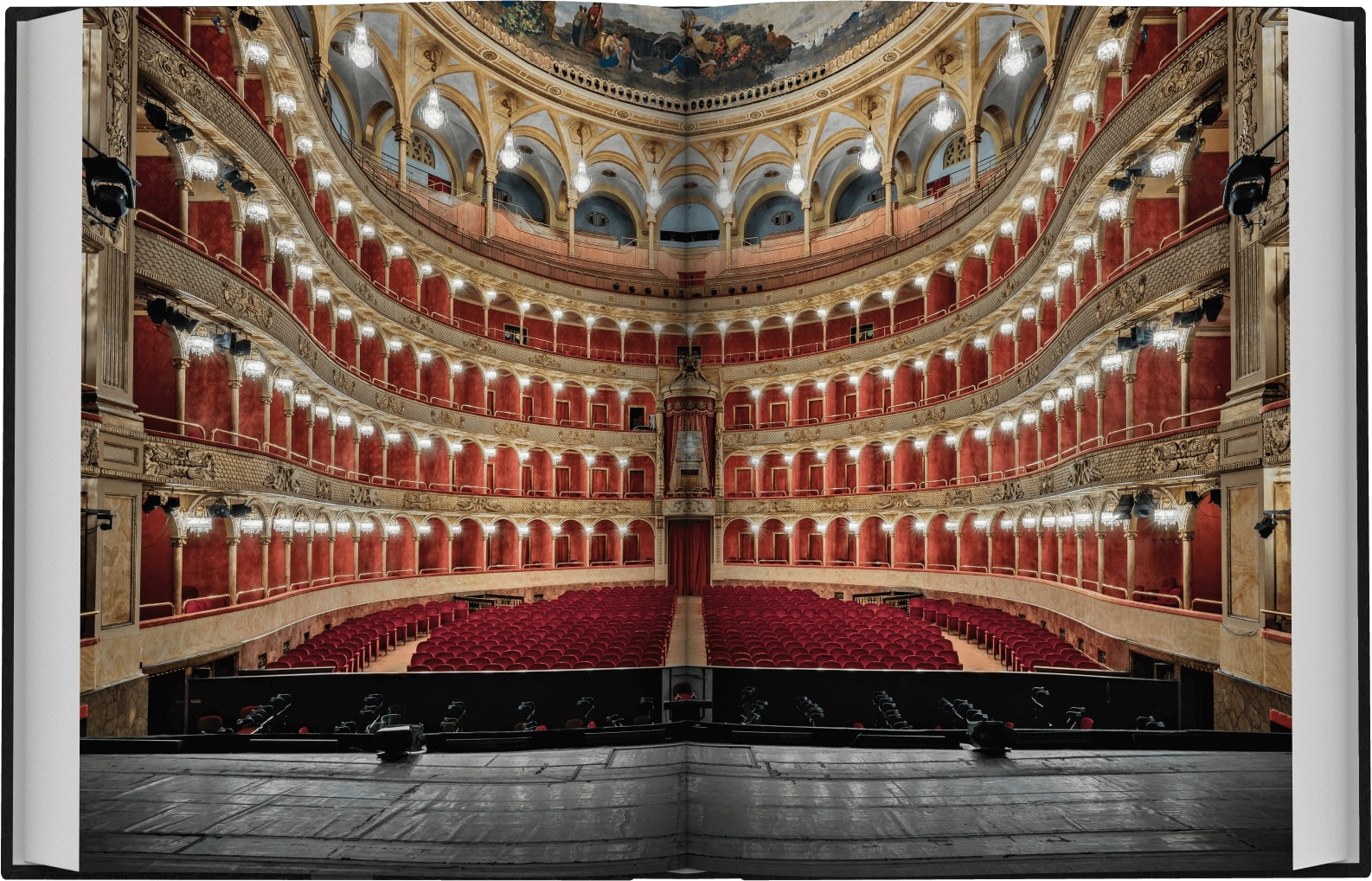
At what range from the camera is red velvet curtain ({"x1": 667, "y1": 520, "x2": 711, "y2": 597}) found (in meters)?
4.26

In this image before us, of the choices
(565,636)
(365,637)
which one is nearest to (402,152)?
(365,637)

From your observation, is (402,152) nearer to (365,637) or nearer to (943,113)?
(365,637)

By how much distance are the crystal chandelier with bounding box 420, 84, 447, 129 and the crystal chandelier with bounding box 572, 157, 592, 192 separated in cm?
112

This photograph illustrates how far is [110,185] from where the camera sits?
3.49 meters

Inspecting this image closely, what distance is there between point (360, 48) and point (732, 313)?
354cm

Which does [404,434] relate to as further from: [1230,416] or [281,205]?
[1230,416]

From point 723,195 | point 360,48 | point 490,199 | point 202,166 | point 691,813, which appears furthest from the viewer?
point 490,199

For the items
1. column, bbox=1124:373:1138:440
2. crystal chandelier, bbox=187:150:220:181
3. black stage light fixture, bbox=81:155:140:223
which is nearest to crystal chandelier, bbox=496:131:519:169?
crystal chandelier, bbox=187:150:220:181

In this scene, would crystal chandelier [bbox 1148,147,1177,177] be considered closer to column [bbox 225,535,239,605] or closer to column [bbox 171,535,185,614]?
column [bbox 225,535,239,605]

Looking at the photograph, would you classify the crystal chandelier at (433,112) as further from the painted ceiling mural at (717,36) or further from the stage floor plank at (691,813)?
the stage floor plank at (691,813)

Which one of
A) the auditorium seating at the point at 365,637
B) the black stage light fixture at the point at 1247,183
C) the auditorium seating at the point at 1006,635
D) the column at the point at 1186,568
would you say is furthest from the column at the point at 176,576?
the black stage light fixture at the point at 1247,183

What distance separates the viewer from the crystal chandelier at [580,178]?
4.55 metres

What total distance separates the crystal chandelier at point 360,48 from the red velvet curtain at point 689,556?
4.26 meters

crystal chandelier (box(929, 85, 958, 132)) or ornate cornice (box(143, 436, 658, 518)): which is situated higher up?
crystal chandelier (box(929, 85, 958, 132))
